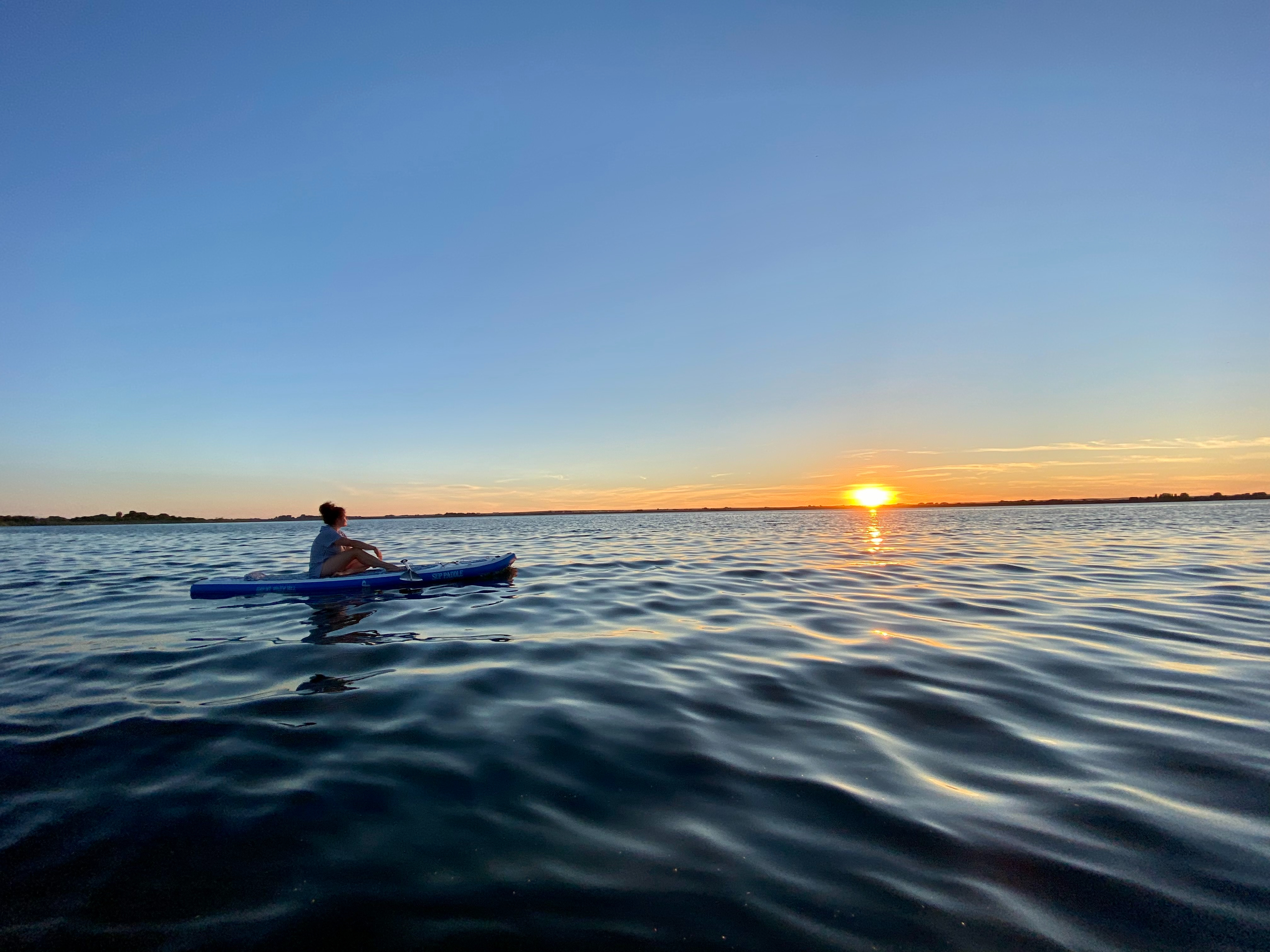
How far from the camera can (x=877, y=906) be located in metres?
2.52

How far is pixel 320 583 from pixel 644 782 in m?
10.4

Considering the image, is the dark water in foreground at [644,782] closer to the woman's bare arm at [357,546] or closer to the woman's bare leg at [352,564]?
the woman's bare leg at [352,564]

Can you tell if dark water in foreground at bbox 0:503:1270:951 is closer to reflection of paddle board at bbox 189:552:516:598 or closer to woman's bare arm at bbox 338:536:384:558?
reflection of paddle board at bbox 189:552:516:598

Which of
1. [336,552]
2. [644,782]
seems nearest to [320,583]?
[336,552]

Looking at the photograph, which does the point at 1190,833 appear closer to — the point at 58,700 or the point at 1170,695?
the point at 1170,695

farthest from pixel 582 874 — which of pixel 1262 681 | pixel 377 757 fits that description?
pixel 1262 681

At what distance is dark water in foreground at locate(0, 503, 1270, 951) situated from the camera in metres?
2.48

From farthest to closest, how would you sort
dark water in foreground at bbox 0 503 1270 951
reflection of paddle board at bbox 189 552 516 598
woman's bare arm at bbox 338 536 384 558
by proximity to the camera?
woman's bare arm at bbox 338 536 384 558, reflection of paddle board at bbox 189 552 516 598, dark water in foreground at bbox 0 503 1270 951

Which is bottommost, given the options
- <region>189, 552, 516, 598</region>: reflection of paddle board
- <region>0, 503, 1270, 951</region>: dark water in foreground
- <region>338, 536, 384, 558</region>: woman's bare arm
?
<region>0, 503, 1270, 951</region>: dark water in foreground

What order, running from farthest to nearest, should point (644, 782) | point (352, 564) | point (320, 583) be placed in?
point (352, 564) → point (320, 583) → point (644, 782)

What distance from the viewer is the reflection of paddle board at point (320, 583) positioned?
11688mm

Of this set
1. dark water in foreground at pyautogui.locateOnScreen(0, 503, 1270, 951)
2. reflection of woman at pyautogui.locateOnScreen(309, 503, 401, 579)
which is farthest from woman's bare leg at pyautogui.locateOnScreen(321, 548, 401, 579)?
dark water in foreground at pyautogui.locateOnScreen(0, 503, 1270, 951)

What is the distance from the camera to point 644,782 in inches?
147

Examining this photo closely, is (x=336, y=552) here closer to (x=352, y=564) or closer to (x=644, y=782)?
(x=352, y=564)
